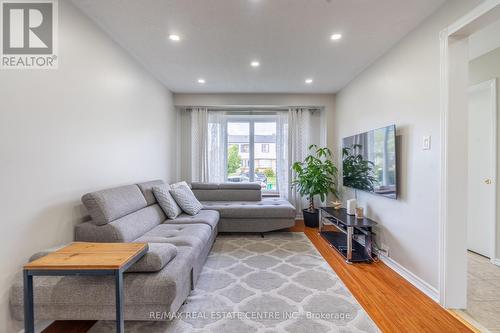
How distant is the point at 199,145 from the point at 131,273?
355 cm

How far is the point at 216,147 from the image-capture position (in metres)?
5.03

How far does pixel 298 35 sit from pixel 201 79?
1908 mm

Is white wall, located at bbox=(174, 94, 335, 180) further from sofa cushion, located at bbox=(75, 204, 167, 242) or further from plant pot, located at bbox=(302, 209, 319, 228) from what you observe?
sofa cushion, located at bbox=(75, 204, 167, 242)

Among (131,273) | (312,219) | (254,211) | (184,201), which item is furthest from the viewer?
(312,219)

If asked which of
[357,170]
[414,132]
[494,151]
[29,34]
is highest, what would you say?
[29,34]

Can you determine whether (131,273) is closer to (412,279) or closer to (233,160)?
(412,279)

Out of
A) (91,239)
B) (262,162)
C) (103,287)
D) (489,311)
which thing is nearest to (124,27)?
(91,239)

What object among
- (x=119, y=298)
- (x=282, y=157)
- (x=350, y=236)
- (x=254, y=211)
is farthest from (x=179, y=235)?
(x=282, y=157)

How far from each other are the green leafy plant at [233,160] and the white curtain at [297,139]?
45.8 inches

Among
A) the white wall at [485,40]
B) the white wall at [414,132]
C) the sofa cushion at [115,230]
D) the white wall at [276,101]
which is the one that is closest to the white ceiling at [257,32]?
the white wall at [414,132]

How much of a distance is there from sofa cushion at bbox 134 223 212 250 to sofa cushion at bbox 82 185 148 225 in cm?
33

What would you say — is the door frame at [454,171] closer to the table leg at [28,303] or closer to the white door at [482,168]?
the white door at [482,168]

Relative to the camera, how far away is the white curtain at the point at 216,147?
4996mm

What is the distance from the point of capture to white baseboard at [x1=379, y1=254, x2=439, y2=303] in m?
2.08
